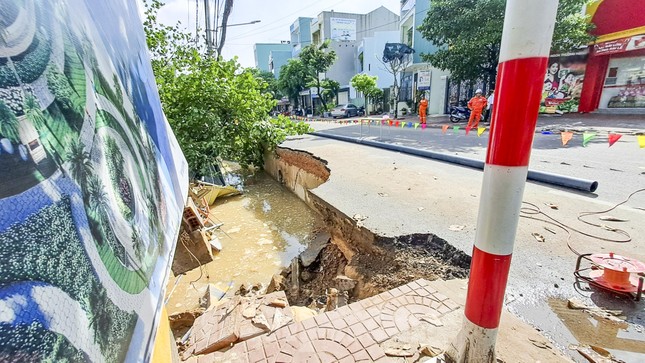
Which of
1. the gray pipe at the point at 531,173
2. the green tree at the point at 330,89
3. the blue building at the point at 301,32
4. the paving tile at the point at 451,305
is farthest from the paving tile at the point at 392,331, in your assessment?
the blue building at the point at 301,32

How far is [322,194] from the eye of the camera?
5.00m

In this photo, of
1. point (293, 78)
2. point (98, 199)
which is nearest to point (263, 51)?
point (293, 78)

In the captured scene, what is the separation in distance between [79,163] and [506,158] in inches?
54.8

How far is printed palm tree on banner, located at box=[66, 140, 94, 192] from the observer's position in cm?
72

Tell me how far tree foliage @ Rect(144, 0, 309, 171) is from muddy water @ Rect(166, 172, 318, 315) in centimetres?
164

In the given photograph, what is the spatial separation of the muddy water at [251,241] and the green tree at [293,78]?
2788 cm

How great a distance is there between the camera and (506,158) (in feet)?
3.87

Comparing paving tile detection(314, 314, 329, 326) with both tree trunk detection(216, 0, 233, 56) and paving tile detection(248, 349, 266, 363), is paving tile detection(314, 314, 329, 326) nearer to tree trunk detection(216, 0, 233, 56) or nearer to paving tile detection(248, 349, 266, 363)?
paving tile detection(248, 349, 266, 363)

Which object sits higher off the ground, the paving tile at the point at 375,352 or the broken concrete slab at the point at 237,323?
the paving tile at the point at 375,352

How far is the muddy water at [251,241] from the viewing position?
4.71 meters

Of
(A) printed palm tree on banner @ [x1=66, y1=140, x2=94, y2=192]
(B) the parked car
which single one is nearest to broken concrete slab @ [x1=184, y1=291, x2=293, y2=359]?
(A) printed palm tree on banner @ [x1=66, y1=140, x2=94, y2=192]

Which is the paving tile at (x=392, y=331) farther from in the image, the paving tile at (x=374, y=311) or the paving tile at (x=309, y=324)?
the paving tile at (x=309, y=324)

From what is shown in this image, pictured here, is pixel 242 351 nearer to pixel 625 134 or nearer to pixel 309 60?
pixel 625 134

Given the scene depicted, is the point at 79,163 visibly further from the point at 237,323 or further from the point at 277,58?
the point at 277,58
